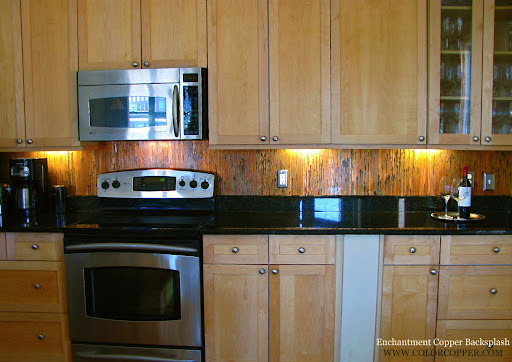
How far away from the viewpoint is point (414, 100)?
7.37 feet

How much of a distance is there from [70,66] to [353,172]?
179 centimetres

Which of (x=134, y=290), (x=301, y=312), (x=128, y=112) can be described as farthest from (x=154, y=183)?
(x=301, y=312)

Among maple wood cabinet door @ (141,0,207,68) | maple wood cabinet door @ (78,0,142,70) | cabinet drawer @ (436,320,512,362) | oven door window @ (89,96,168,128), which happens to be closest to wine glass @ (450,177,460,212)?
cabinet drawer @ (436,320,512,362)

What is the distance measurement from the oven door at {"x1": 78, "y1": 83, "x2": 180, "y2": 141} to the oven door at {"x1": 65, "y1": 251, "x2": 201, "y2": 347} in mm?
681

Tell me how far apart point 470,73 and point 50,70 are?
235cm

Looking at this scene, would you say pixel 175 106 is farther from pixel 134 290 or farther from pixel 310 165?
pixel 134 290

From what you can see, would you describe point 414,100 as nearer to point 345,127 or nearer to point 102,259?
point 345,127

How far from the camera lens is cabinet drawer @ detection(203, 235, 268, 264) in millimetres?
2104

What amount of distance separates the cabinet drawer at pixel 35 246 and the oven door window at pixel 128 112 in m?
0.68

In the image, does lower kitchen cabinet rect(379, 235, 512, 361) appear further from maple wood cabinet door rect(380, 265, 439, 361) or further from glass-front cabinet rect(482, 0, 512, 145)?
glass-front cabinet rect(482, 0, 512, 145)

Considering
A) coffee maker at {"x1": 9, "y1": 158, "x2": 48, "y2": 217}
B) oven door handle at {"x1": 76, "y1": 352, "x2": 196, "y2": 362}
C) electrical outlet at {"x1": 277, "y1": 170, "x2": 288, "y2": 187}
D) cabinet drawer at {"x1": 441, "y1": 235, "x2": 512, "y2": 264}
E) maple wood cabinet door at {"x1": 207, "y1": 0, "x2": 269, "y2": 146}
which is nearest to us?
cabinet drawer at {"x1": 441, "y1": 235, "x2": 512, "y2": 264}

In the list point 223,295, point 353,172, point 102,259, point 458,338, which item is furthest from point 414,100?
point 102,259

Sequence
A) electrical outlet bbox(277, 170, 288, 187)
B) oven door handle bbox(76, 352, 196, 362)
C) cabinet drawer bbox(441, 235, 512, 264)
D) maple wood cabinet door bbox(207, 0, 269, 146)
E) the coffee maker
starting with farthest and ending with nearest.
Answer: electrical outlet bbox(277, 170, 288, 187), the coffee maker, maple wood cabinet door bbox(207, 0, 269, 146), oven door handle bbox(76, 352, 196, 362), cabinet drawer bbox(441, 235, 512, 264)

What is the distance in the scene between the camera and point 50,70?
7.78 ft
